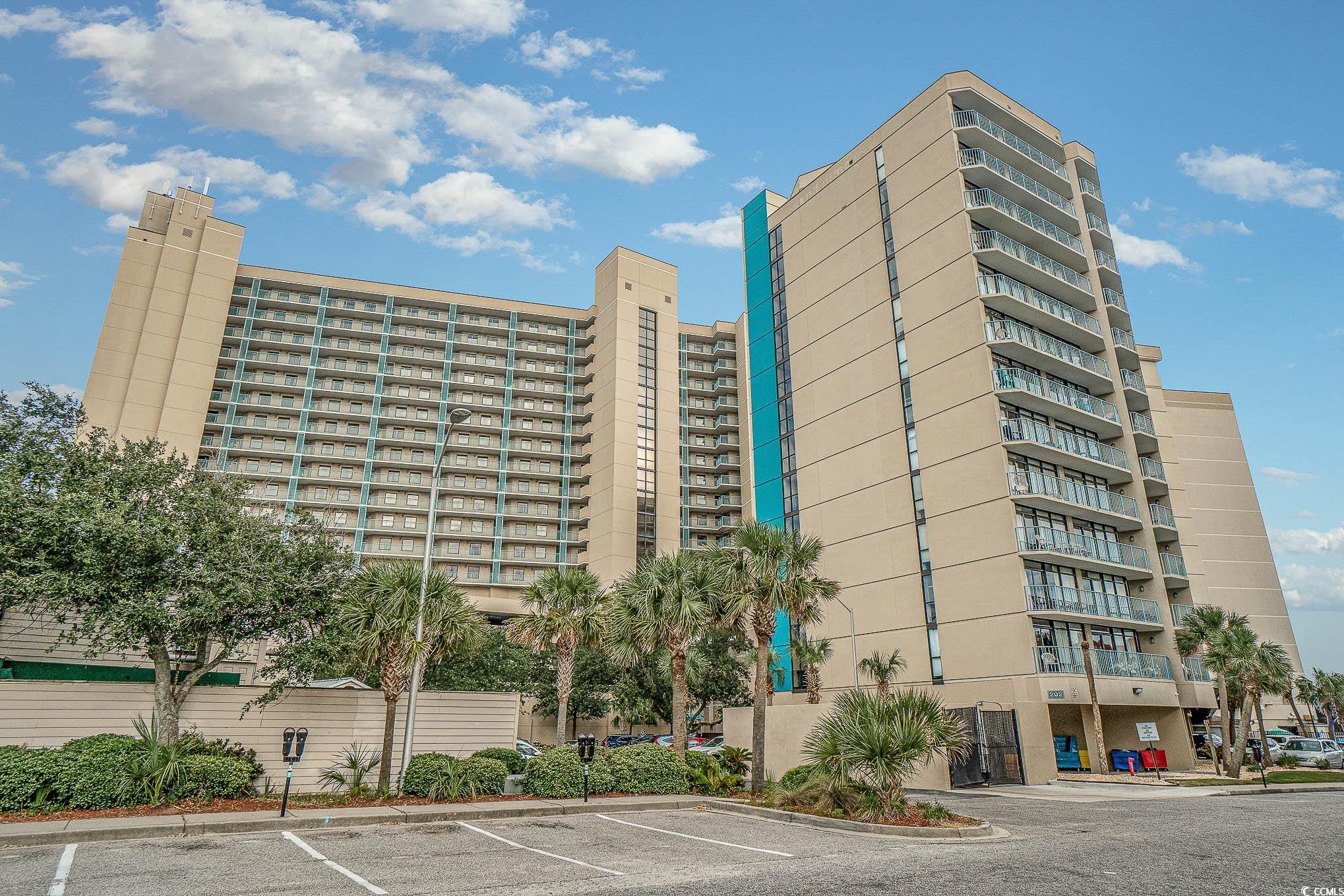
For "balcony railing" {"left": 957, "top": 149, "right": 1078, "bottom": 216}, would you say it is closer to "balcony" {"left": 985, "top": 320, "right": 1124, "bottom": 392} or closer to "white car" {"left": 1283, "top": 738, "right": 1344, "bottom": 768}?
"balcony" {"left": 985, "top": 320, "right": 1124, "bottom": 392}

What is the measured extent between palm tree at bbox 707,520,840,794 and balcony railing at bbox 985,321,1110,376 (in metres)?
19.8

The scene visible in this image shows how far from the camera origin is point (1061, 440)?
39.6 metres

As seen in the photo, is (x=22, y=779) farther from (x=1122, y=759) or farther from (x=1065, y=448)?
(x=1065, y=448)

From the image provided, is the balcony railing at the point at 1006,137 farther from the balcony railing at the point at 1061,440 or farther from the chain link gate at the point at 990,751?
the chain link gate at the point at 990,751

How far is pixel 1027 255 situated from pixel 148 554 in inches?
1673

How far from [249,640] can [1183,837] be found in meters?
22.9

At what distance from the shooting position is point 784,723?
28.3 meters

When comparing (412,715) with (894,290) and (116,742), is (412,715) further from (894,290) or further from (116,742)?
(894,290)

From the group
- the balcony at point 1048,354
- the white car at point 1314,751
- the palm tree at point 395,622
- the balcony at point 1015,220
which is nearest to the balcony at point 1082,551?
the balcony at point 1048,354

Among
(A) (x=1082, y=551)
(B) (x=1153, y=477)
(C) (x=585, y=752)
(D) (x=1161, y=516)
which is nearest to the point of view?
(C) (x=585, y=752)

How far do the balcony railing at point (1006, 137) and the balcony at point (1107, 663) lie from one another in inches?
1111

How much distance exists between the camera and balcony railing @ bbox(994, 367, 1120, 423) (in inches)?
1506

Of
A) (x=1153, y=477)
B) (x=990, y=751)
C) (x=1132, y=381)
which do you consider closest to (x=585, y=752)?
(x=990, y=751)

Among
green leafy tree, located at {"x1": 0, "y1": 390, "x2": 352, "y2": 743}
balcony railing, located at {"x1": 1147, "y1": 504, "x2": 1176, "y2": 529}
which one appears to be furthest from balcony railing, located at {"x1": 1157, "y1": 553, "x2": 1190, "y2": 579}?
green leafy tree, located at {"x1": 0, "y1": 390, "x2": 352, "y2": 743}
